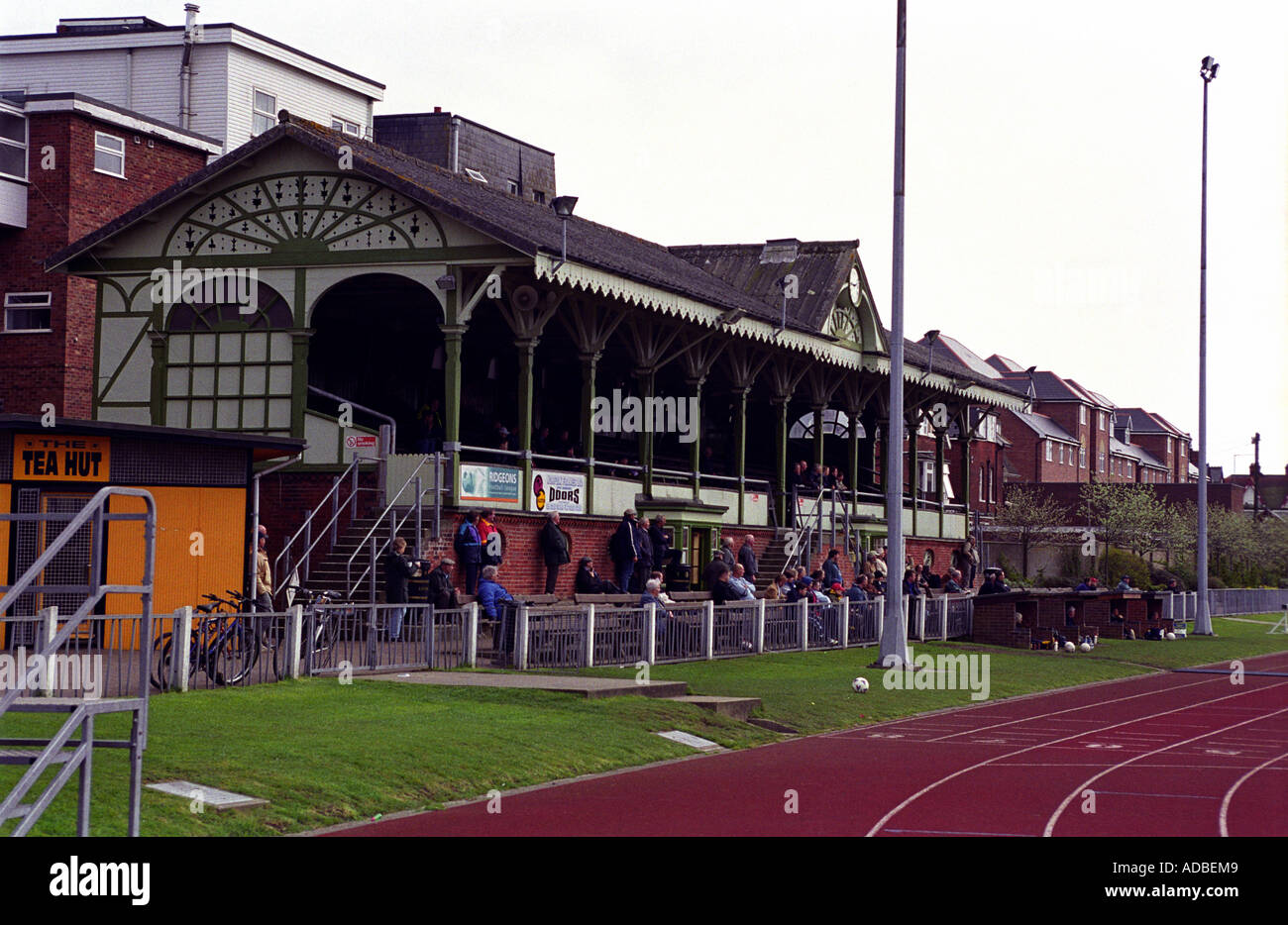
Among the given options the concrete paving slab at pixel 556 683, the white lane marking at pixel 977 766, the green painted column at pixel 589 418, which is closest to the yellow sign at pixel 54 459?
the concrete paving slab at pixel 556 683

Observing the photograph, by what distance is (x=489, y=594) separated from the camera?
24.7m

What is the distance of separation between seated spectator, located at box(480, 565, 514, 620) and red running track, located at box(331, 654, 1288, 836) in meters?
6.50

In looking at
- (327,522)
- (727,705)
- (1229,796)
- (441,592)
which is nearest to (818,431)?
(327,522)

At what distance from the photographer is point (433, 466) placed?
28.9 metres

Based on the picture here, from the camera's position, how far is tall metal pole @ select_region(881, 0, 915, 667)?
26234 mm

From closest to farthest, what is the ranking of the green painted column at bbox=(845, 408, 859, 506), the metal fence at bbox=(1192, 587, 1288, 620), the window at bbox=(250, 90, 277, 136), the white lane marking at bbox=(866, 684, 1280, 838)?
the white lane marking at bbox=(866, 684, 1280, 838) < the green painted column at bbox=(845, 408, 859, 506) < the window at bbox=(250, 90, 277, 136) < the metal fence at bbox=(1192, 587, 1288, 620)

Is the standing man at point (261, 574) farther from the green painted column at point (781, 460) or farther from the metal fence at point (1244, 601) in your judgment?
the metal fence at point (1244, 601)

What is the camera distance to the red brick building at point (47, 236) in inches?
1561

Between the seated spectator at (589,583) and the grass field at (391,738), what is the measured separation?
5347 millimetres

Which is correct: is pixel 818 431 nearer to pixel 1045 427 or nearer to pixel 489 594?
pixel 489 594

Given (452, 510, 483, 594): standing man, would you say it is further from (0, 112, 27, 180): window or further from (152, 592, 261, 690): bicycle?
(0, 112, 27, 180): window

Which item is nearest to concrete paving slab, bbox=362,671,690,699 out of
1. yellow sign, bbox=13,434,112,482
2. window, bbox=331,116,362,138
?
yellow sign, bbox=13,434,112,482
